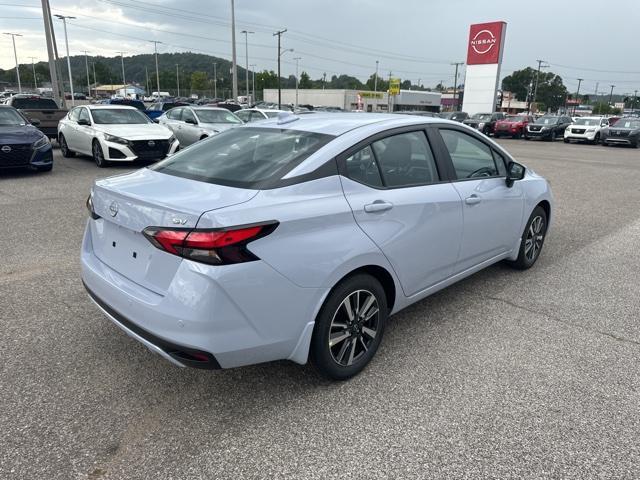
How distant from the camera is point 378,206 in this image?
2.98 m

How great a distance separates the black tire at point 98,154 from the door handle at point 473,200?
1034cm

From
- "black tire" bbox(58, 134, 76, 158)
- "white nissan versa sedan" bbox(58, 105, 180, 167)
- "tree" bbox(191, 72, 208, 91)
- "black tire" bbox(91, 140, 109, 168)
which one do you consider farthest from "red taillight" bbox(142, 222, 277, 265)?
"tree" bbox(191, 72, 208, 91)

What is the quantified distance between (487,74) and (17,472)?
47.3 metres

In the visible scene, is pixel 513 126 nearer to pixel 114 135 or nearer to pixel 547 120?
pixel 547 120

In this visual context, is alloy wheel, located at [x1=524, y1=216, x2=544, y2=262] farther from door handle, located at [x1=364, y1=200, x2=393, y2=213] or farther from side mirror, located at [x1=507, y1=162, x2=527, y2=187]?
door handle, located at [x1=364, y1=200, x2=393, y2=213]

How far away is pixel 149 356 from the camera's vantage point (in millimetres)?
3281

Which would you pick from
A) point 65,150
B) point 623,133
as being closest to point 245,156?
point 65,150

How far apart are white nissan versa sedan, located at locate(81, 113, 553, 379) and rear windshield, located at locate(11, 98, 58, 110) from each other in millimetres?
17417

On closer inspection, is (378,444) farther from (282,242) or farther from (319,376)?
(282,242)

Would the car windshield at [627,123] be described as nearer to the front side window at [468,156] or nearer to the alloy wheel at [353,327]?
the front side window at [468,156]

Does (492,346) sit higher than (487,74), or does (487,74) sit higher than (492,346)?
(487,74)

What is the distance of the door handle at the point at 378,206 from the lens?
2.93m

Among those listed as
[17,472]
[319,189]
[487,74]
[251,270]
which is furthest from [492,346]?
[487,74]

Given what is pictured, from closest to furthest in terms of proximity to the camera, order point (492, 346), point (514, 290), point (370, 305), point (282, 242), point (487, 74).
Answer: point (282, 242) < point (370, 305) < point (492, 346) < point (514, 290) < point (487, 74)
